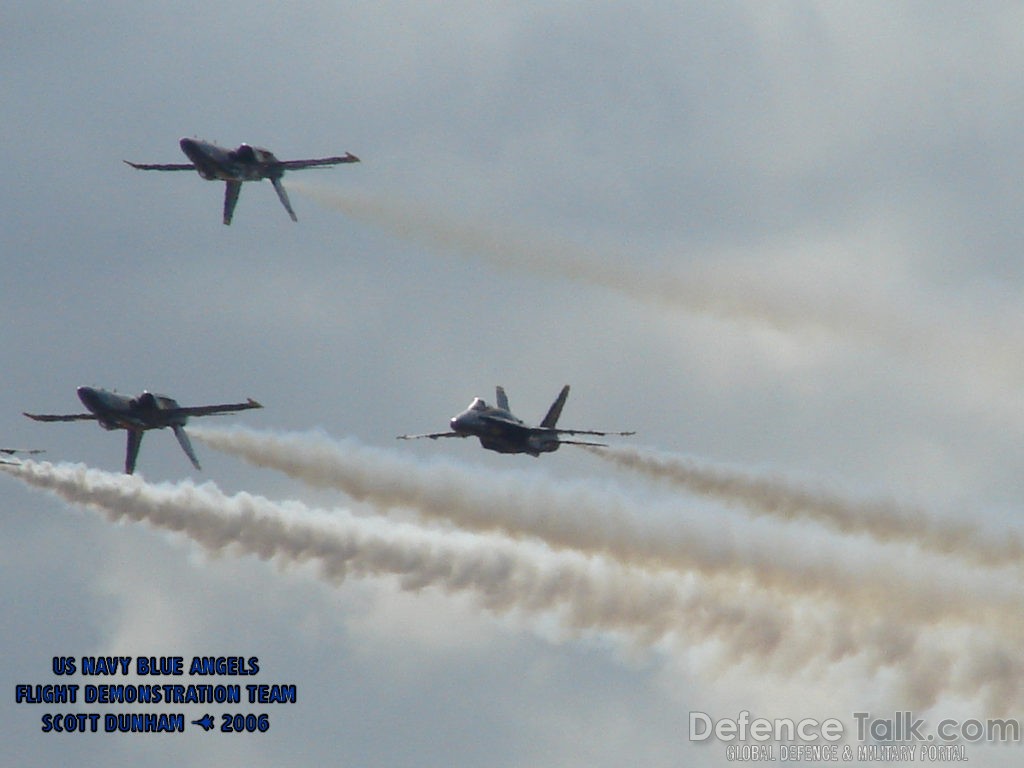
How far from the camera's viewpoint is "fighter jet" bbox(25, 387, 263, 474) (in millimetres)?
108750

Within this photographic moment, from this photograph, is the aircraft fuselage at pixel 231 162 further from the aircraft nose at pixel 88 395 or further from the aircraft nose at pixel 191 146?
the aircraft nose at pixel 88 395

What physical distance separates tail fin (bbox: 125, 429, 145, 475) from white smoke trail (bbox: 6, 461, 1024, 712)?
122 inches

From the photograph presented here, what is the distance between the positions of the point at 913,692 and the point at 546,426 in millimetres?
18745

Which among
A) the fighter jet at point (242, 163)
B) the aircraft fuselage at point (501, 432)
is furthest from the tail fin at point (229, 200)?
the aircraft fuselage at point (501, 432)

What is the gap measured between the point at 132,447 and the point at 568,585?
18414 mm

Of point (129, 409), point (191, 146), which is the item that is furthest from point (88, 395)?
point (191, 146)

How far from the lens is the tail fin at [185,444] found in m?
110

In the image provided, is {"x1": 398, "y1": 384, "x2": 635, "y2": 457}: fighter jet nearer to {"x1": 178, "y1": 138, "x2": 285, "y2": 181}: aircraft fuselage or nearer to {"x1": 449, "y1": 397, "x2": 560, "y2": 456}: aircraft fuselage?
{"x1": 449, "y1": 397, "x2": 560, "y2": 456}: aircraft fuselage

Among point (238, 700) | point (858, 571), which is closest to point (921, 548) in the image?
point (858, 571)

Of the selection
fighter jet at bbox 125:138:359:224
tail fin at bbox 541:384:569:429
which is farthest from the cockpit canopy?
tail fin at bbox 541:384:569:429

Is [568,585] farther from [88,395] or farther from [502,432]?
[88,395]

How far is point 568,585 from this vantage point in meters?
109

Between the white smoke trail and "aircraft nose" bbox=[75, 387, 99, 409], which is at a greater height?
"aircraft nose" bbox=[75, 387, 99, 409]

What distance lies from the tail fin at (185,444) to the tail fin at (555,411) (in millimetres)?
14030
